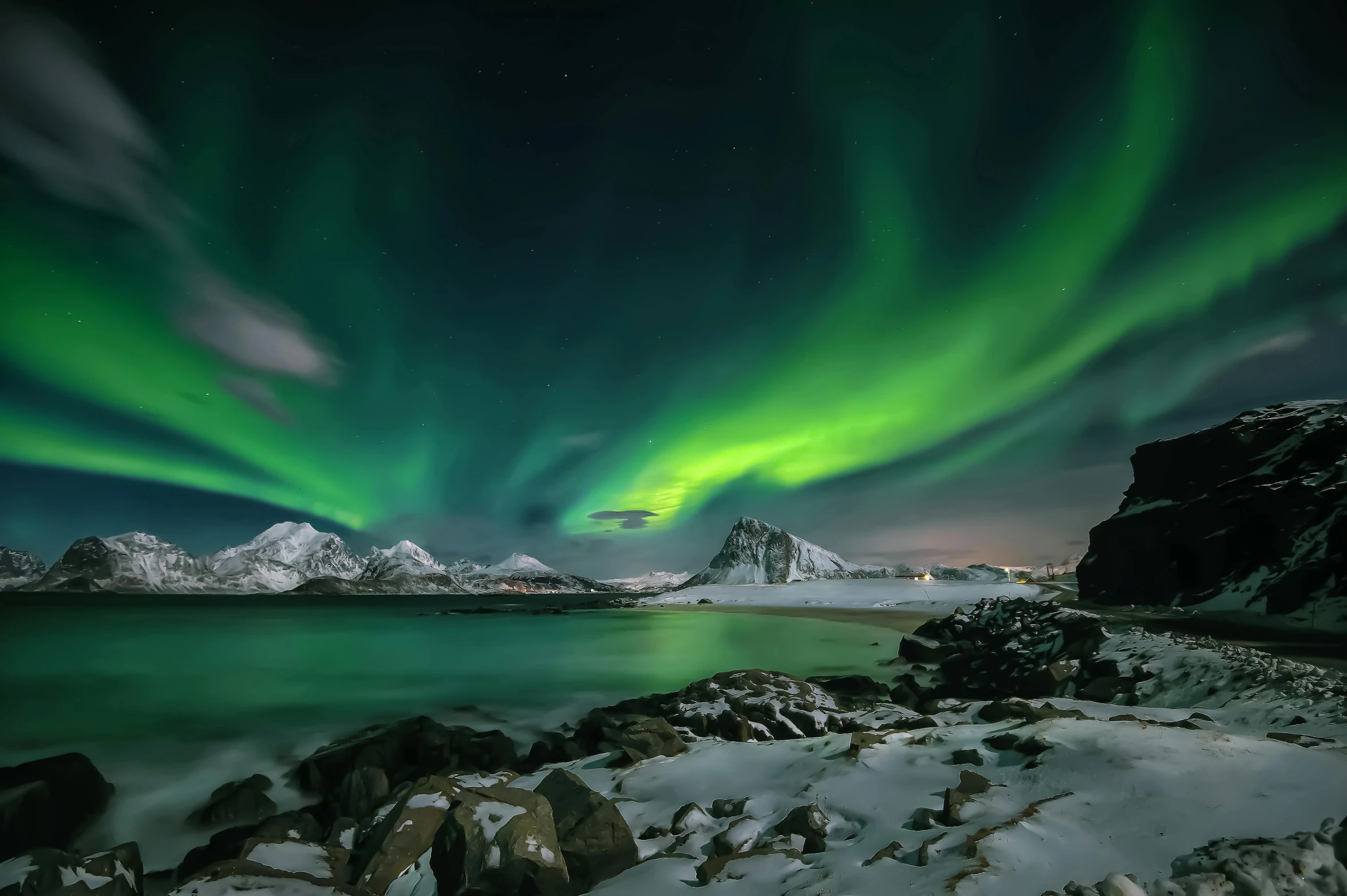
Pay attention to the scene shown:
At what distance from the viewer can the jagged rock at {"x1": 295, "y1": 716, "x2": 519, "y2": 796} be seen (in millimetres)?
12375

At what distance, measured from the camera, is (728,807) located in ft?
22.9

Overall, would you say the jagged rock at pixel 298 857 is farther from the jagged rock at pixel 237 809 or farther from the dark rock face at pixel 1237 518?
the dark rock face at pixel 1237 518

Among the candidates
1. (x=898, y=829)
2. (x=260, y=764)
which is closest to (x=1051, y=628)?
(x=898, y=829)

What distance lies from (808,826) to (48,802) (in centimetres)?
1509

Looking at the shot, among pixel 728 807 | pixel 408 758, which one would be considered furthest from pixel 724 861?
pixel 408 758

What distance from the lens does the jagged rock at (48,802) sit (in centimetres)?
968

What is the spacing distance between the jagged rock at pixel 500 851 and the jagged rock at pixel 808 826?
2448 mm

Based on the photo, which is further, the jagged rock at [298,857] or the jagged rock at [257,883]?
the jagged rock at [298,857]

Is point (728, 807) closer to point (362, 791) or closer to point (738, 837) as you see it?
point (738, 837)

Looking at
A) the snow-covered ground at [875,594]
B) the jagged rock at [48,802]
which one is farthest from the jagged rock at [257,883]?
the snow-covered ground at [875,594]

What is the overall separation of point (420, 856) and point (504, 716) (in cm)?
1529

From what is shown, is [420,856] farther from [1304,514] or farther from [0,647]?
[0,647]

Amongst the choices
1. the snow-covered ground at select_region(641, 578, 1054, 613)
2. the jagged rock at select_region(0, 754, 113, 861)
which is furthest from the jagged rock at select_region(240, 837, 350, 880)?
the snow-covered ground at select_region(641, 578, 1054, 613)

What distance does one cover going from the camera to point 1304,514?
31.3 metres
